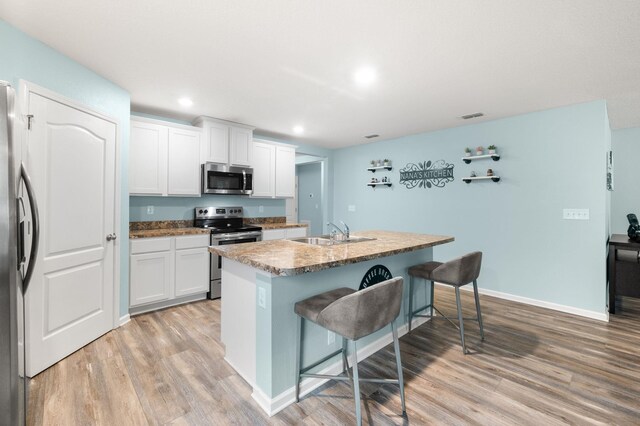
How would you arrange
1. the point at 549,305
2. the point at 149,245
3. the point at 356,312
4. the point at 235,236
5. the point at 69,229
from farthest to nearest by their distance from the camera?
the point at 235,236, the point at 549,305, the point at 149,245, the point at 69,229, the point at 356,312

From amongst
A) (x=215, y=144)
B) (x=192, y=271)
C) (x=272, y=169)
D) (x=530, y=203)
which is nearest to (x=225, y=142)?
(x=215, y=144)

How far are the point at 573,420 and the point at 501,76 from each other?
103 inches

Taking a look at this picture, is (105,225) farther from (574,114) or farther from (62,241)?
(574,114)

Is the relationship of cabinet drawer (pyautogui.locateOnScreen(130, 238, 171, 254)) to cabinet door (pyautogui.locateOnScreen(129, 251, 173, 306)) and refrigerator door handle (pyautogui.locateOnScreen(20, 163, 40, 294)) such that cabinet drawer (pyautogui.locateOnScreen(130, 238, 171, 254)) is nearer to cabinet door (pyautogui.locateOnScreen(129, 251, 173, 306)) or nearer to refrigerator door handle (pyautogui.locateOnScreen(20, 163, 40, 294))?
cabinet door (pyautogui.locateOnScreen(129, 251, 173, 306))

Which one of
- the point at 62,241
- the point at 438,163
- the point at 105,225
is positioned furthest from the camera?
the point at 438,163

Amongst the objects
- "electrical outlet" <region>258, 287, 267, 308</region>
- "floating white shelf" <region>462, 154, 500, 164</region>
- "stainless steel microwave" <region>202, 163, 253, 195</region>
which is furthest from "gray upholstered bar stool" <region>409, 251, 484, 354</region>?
"stainless steel microwave" <region>202, 163, 253, 195</region>

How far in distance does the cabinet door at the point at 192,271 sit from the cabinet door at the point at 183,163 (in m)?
0.83

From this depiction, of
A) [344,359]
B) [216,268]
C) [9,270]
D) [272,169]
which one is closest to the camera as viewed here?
[9,270]

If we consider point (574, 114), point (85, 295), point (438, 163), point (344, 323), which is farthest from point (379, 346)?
point (574, 114)

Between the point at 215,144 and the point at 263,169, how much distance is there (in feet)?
2.90

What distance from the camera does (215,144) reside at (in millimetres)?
4098

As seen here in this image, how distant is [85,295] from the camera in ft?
8.45

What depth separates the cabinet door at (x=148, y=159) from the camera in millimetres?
3477

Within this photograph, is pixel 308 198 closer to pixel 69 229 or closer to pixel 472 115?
pixel 472 115
